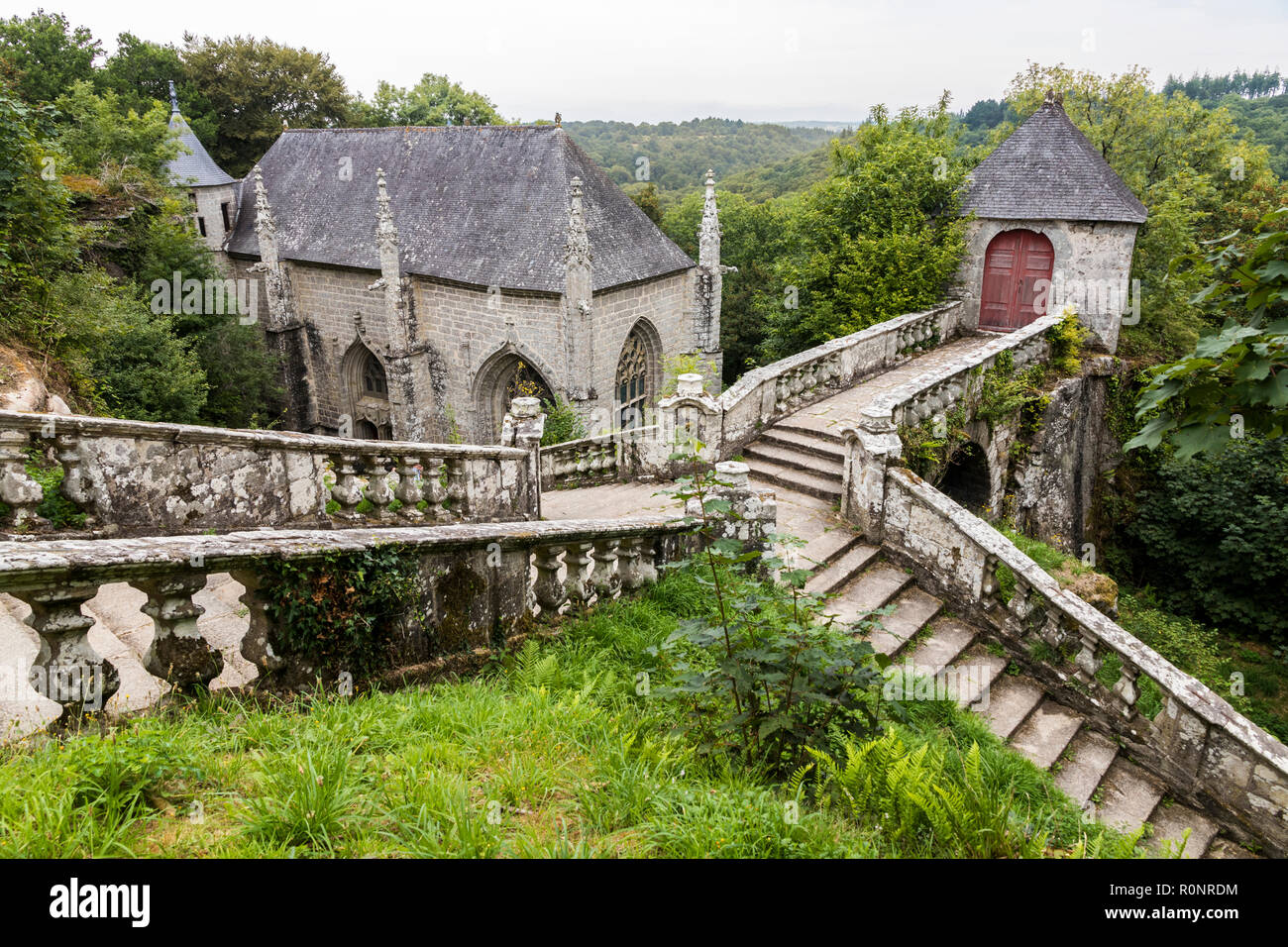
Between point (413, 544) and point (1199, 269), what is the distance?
4.95m

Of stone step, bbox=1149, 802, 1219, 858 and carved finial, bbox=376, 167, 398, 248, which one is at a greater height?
carved finial, bbox=376, 167, 398, 248

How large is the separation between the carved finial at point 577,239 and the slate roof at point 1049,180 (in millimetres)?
8720

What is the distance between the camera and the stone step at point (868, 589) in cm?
858

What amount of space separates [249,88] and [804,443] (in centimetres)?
3585

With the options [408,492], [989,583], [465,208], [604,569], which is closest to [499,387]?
[465,208]

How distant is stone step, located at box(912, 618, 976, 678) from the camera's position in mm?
8148

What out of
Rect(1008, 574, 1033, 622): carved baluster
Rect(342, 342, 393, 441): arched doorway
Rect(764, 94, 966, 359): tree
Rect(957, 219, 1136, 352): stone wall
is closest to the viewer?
Rect(1008, 574, 1033, 622): carved baluster

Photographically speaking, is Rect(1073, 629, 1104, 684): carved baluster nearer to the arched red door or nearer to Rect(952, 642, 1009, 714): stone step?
Rect(952, 642, 1009, 714): stone step

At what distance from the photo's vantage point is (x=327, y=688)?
4.43 m

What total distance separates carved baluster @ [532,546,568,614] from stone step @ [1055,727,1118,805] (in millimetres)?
4776

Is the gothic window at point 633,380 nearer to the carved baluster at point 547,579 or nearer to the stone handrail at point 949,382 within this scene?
the stone handrail at point 949,382

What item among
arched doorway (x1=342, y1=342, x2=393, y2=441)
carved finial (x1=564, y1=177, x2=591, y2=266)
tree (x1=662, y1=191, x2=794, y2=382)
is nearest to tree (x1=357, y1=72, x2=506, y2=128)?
tree (x1=662, y1=191, x2=794, y2=382)

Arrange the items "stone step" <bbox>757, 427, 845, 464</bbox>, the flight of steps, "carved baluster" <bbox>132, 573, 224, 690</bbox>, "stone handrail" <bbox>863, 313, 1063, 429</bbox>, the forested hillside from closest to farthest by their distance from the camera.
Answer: "carved baluster" <bbox>132, 573, 224, 690</bbox> → the flight of steps → "stone handrail" <bbox>863, 313, 1063, 429</bbox> → "stone step" <bbox>757, 427, 845, 464</bbox> → the forested hillside
